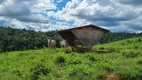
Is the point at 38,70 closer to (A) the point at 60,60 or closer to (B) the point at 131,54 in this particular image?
(A) the point at 60,60

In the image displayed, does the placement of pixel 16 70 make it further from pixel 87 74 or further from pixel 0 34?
pixel 0 34

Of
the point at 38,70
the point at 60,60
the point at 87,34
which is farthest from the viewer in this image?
the point at 87,34

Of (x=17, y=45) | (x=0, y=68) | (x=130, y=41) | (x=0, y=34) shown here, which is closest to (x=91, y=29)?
(x=130, y=41)

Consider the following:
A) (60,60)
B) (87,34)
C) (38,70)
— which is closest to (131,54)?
(60,60)

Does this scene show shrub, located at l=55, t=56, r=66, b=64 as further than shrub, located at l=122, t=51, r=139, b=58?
No

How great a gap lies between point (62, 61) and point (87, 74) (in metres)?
4.08

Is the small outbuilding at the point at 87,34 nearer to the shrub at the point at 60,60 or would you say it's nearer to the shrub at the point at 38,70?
the shrub at the point at 60,60

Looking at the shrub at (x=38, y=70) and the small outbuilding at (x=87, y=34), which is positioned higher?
the small outbuilding at (x=87, y=34)

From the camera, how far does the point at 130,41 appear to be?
35.4m

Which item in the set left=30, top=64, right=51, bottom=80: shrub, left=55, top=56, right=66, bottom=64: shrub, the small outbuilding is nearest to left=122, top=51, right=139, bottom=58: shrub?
left=55, top=56, right=66, bottom=64: shrub

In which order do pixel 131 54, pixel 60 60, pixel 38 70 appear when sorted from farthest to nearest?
pixel 131 54, pixel 60 60, pixel 38 70

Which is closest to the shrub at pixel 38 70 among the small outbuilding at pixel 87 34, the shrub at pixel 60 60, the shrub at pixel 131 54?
the shrub at pixel 60 60

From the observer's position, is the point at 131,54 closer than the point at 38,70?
No

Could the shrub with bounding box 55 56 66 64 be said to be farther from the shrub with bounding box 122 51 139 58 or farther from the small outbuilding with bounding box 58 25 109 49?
the small outbuilding with bounding box 58 25 109 49
